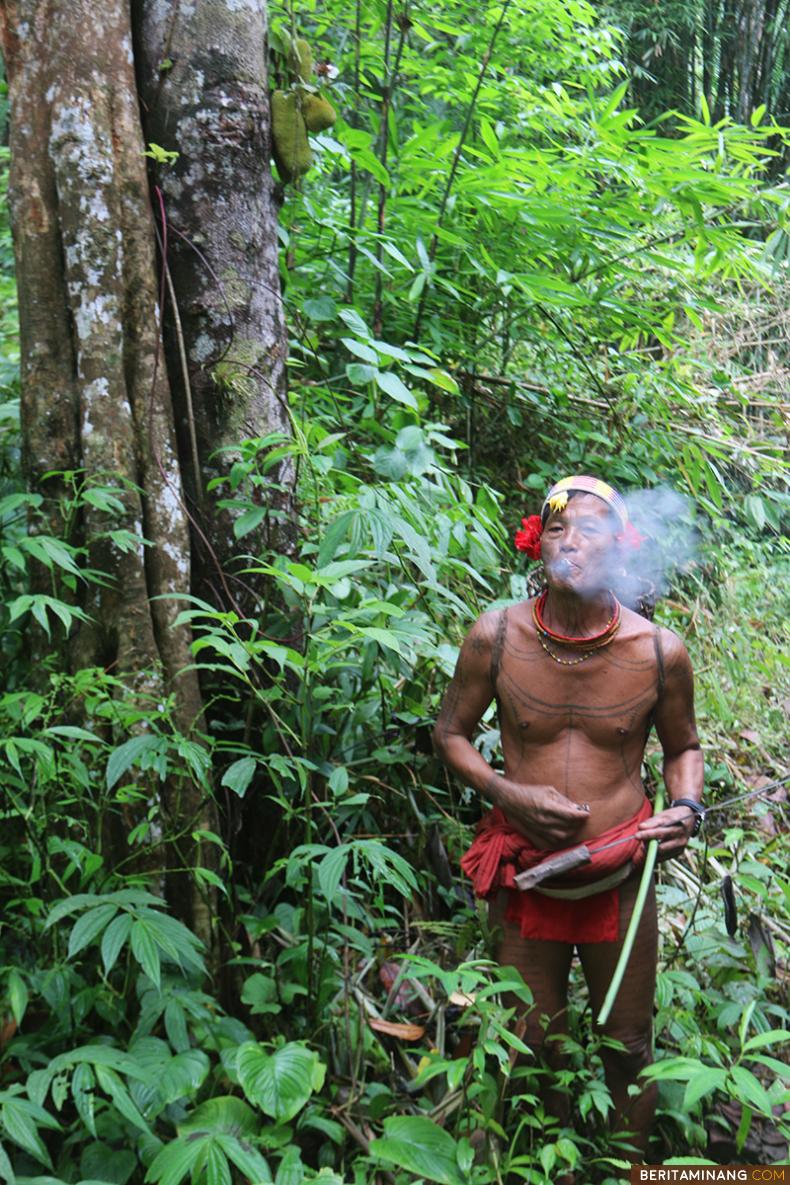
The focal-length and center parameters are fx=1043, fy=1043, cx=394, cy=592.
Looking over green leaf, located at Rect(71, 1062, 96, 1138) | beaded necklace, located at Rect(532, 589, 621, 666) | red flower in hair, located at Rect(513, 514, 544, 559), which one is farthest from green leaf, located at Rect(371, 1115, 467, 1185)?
red flower in hair, located at Rect(513, 514, 544, 559)

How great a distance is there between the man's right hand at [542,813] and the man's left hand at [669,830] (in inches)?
5.5

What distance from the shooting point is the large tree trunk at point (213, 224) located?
277 cm

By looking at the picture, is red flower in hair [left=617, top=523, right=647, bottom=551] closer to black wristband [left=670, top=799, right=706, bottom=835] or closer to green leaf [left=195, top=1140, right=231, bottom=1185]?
black wristband [left=670, top=799, right=706, bottom=835]

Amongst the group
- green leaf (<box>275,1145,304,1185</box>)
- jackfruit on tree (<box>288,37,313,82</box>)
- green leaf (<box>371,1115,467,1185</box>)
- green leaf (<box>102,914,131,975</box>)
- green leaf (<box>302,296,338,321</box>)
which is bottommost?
green leaf (<box>371,1115,467,1185</box>)

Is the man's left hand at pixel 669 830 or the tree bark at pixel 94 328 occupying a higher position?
the tree bark at pixel 94 328

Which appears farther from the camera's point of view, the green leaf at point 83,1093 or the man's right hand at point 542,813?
the man's right hand at point 542,813

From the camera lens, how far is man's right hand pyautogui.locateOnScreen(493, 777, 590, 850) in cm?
240

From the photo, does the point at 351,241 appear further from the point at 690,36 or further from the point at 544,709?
the point at 690,36

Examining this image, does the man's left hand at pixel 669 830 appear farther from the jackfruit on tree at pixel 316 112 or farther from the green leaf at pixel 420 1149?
the jackfruit on tree at pixel 316 112

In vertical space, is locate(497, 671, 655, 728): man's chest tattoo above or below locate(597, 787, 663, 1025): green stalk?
above

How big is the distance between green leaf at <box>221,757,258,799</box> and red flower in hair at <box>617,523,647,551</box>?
1.04m

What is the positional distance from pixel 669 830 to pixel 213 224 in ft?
6.35

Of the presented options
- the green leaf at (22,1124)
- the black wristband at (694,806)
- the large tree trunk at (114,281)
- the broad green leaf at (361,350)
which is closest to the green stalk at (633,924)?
the black wristband at (694,806)

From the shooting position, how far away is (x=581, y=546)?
96.8 inches
